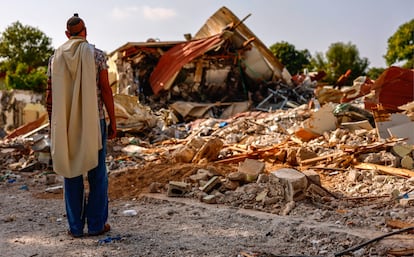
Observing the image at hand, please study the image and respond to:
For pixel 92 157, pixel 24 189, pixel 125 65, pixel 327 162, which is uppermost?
pixel 125 65

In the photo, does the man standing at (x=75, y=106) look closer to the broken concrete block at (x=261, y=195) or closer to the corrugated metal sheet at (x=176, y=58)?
the broken concrete block at (x=261, y=195)

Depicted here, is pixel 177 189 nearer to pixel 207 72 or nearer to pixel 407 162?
pixel 407 162

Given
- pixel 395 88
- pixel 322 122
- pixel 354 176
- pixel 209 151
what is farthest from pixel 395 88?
pixel 354 176

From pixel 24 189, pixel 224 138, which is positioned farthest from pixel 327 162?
pixel 24 189

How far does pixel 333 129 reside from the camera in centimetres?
786

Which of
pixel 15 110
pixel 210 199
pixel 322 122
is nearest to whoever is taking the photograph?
pixel 210 199

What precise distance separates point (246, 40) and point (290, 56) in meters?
22.7

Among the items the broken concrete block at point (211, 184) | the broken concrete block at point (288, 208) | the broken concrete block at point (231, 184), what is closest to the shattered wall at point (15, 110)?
the broken concrete block at point (211, 184)

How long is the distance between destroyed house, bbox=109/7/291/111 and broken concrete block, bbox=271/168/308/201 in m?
10.5

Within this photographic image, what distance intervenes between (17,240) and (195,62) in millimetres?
12037

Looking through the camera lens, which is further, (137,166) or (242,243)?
(137,166)

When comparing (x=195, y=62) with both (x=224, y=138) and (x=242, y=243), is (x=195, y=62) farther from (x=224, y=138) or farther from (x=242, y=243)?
(x=242, y=243)

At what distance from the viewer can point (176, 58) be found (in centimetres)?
1500

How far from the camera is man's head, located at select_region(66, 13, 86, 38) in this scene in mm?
3465
